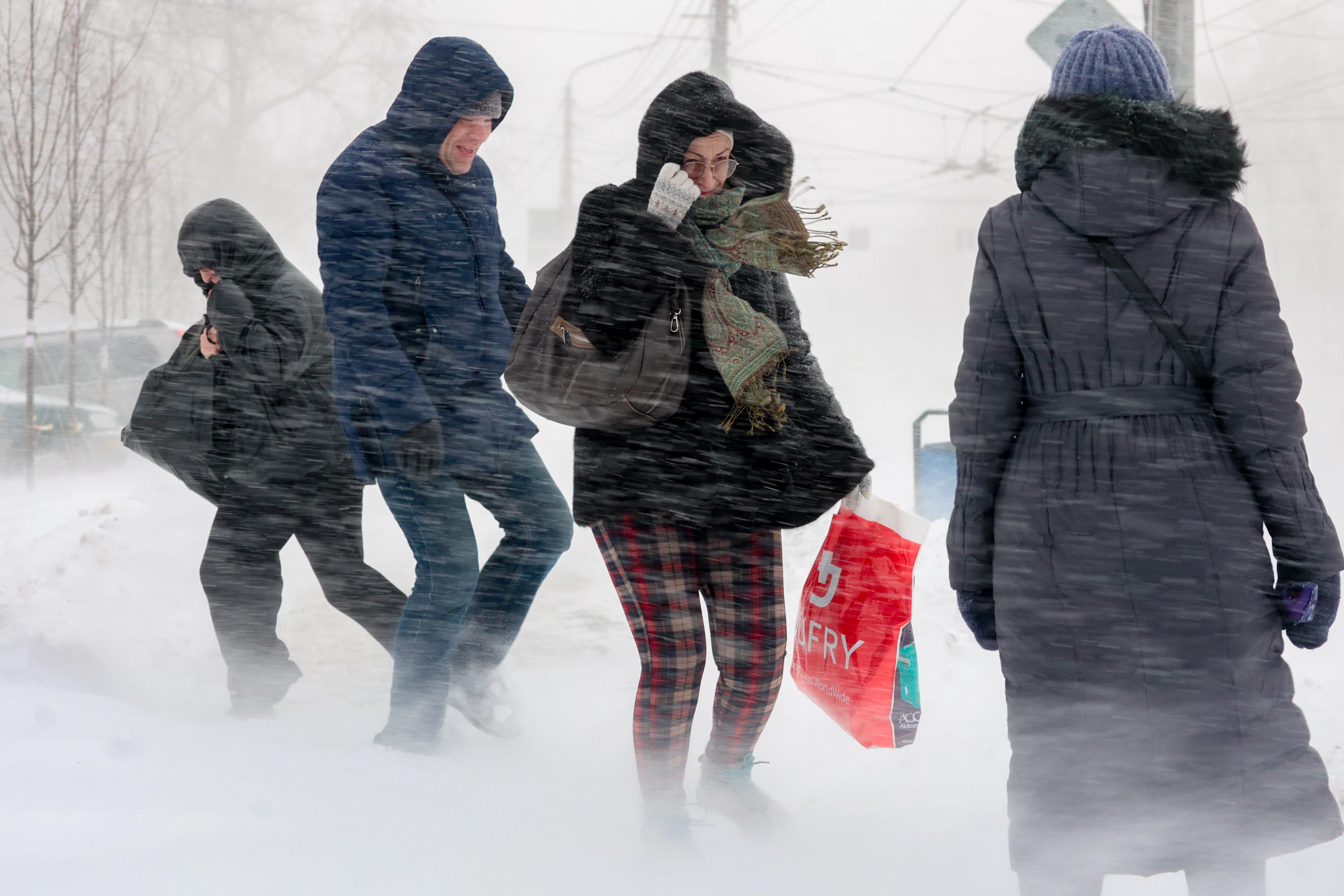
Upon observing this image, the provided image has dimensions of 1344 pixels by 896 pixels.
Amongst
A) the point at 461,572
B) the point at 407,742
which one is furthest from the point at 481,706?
the point at 461,572

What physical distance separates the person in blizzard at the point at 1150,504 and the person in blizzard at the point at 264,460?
Answer: 2104 millimetres

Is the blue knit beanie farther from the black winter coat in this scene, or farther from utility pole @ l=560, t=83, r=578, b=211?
utility pole @ l=560, t=83, r=578, b=211

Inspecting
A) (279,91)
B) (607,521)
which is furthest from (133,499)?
(279,91)

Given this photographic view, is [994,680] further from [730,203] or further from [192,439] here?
[192,439]

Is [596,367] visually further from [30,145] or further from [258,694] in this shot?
[30,145]

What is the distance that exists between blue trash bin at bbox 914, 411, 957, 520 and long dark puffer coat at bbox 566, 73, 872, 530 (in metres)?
3.63

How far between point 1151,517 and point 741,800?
4.11 feet

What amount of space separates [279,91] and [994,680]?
61.5 ft

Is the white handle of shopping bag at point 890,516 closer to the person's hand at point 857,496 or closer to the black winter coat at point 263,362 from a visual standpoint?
the person's hand at point 857,496

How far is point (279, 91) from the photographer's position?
60.6 feet

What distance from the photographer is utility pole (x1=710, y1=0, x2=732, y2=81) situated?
28.9ft

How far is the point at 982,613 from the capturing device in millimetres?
1959

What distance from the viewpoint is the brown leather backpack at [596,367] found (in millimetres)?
2145

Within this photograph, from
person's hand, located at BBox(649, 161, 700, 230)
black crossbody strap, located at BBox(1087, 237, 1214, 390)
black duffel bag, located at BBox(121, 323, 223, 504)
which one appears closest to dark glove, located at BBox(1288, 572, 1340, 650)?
black crossbody strap, located at BBox(1087, 237, 1214, 390)
